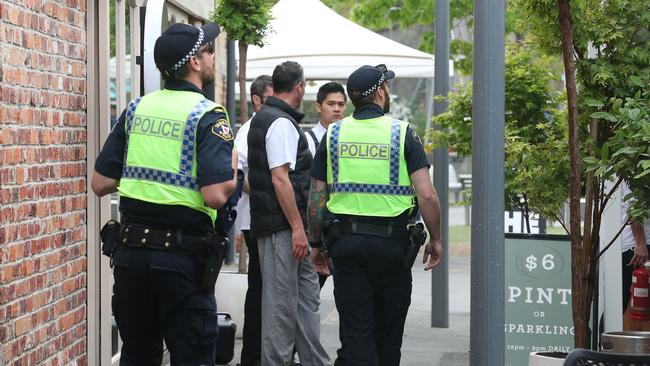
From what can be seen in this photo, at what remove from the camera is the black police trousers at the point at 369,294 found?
6.55m

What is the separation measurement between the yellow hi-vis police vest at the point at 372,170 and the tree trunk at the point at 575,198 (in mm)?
860

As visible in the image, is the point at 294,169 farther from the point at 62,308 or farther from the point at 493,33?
the point at 493,33

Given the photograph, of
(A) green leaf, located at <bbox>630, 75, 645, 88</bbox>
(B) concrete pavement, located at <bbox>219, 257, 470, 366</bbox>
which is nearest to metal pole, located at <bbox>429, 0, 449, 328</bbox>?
(B) concrete pavement, located at <bbox>219, 257, 470, 366</bbox>

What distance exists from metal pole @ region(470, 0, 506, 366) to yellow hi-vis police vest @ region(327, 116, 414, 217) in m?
1.17

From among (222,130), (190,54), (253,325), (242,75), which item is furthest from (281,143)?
(242,75)

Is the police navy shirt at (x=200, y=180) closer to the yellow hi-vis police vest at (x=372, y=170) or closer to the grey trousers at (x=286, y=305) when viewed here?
the yellow hi-vis police vest at (x=372, y=170)

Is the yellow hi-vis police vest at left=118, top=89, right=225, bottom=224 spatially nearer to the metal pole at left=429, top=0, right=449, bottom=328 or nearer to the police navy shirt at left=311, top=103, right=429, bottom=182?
the police navy shirt at left=311, top=103, right=429, bottom=182

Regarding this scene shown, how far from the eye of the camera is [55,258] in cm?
618

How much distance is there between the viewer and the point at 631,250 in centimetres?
841

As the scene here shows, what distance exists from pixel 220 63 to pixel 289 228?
7.17 meters

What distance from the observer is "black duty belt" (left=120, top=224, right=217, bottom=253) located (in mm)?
4957

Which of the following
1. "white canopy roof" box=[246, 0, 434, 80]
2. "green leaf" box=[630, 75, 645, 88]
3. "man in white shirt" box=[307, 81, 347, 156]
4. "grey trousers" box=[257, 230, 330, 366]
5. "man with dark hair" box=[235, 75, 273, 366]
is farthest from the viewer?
"white canopy roof" box=[246, 0, 434, 80]

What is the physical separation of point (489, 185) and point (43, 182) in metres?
2.11

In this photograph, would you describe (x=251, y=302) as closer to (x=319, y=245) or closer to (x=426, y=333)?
(x=319, y=245)
